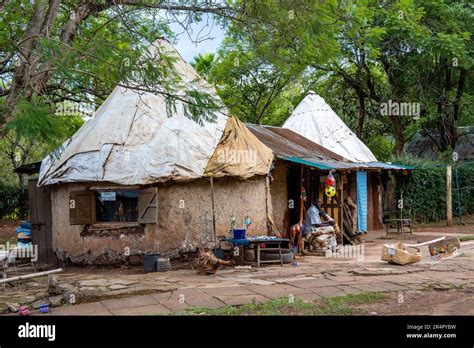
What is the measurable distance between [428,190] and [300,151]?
8.09 m

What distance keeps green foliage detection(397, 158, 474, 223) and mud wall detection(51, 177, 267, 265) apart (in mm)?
10062

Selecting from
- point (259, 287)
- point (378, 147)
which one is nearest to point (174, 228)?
point (259, 287)

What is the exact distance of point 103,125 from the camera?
12.1 metres

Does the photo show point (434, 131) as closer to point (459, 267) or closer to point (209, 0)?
point (459, 267)

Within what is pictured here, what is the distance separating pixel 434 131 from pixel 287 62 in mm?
16919

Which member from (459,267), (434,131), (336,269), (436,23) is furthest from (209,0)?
(434,131)

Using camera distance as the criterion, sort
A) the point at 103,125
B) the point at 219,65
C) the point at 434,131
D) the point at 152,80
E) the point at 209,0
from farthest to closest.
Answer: the point at 434,131 < the point at 219,65 < the point at 103,125 < the point at 209,0 < the point at 152,80

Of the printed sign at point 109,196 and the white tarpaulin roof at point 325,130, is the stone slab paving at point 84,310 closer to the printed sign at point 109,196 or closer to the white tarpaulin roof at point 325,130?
the printed sign at point 109,196

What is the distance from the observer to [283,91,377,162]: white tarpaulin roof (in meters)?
18.2

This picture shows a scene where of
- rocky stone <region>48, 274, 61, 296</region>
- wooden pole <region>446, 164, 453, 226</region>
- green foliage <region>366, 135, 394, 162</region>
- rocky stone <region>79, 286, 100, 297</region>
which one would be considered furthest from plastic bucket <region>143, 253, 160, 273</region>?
green foliage <region>366, 135, 394, 162</region>

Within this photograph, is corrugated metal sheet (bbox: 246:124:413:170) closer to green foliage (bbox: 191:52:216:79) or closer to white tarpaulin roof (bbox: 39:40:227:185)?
white tarpaulin roof (bbox: 39:40:227:185)

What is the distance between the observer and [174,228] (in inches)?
438

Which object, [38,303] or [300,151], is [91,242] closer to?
[38,303]

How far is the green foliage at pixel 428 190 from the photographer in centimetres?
2008
